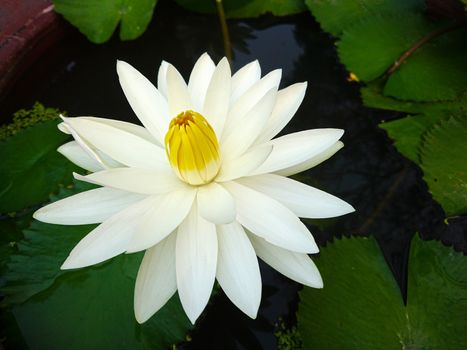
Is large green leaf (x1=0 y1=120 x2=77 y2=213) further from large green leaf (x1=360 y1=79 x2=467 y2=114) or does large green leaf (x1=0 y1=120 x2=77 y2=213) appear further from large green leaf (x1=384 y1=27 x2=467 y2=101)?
large green leaf (x1=384 y1=27 x2=467 y2=101)

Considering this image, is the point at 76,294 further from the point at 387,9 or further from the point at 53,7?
the point at 387,9

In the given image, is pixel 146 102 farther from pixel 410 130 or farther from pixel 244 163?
pixel 410 130

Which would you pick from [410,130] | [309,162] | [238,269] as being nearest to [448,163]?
[410,130]

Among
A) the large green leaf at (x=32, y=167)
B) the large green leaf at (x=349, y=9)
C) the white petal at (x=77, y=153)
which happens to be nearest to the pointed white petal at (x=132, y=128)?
the white petal at (x=77, y=153)

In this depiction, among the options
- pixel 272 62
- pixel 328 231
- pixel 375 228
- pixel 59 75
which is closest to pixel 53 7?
pixel 59 75

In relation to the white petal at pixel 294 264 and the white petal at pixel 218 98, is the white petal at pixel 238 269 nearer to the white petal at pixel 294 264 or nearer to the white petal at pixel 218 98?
the white petal at pixel 294 264

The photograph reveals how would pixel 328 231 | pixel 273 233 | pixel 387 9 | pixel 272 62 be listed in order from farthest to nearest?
pixel 272 62, pixel 387 9, pixel 328 231, pixel 273 233
